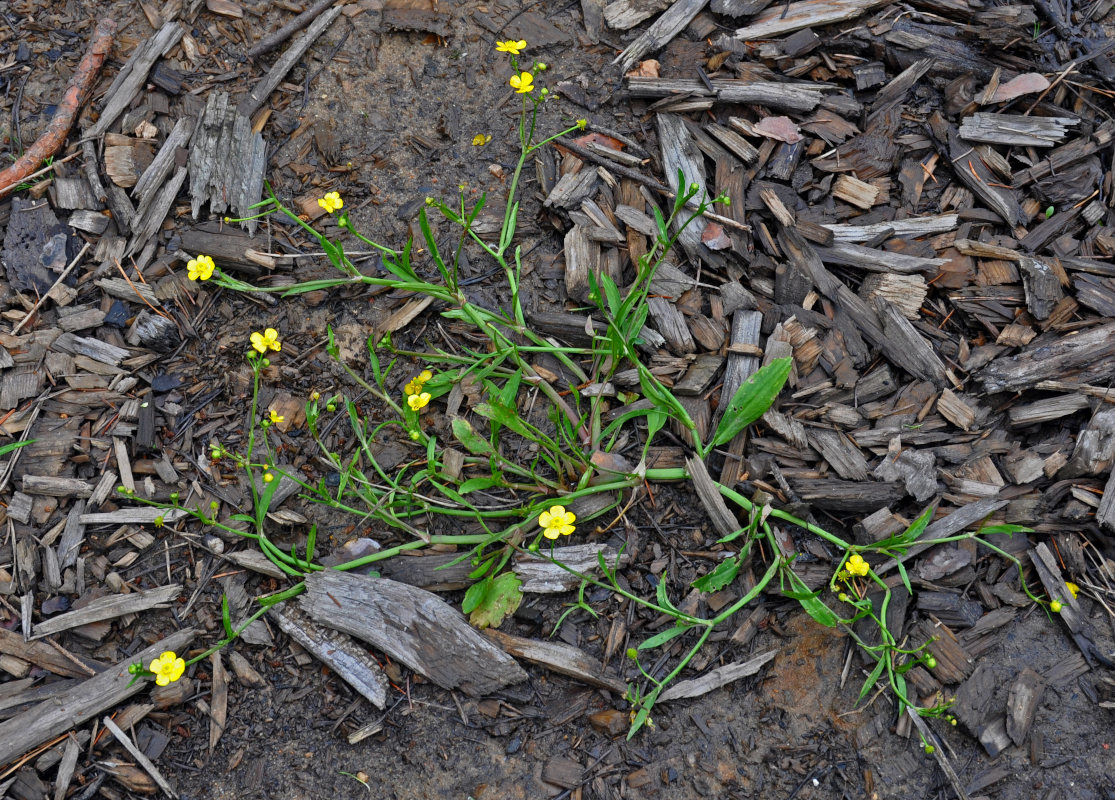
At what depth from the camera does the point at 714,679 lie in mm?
2564

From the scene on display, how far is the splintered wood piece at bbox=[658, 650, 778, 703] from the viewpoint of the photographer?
8.35 ft

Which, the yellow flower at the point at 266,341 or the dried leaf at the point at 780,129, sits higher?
the dried leaf at the point at 780,129

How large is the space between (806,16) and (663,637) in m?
2.76

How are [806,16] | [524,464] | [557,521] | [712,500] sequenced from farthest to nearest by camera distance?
[806,16]
[524,464]
[712,500]
[557,521]

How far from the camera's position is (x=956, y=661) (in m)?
2.55

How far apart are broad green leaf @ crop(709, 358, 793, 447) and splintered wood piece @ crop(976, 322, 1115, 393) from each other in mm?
787

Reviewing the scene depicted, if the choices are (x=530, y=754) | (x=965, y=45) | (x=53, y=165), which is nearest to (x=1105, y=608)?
(x=530, y=754)

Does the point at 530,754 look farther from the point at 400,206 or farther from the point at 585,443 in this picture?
the point at 400,206

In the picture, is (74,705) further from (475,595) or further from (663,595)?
(663,595)

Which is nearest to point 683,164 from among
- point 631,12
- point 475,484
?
point 631,12

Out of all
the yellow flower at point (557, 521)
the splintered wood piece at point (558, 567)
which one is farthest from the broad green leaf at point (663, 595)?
the yellow flower at point (557, 521)

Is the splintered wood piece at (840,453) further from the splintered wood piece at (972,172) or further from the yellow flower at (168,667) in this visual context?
the yellow flower at (168,667)

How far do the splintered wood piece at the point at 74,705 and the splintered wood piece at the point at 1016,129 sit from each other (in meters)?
3.65

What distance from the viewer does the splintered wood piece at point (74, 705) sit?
8.07 ft
